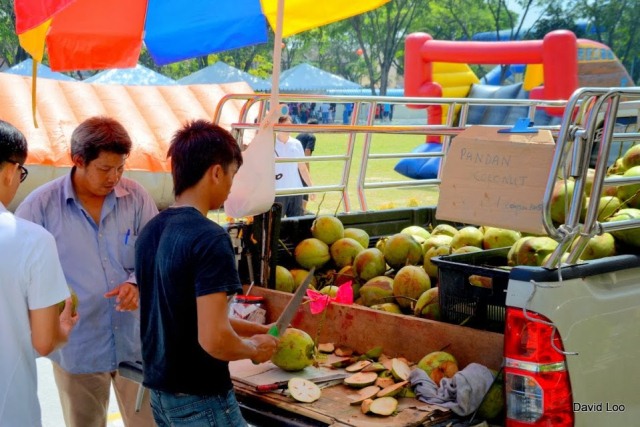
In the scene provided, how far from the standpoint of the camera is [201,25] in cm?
488

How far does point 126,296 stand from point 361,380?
1090 millimetres

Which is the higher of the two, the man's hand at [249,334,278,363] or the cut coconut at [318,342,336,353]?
the man's hand at [249,334,278,363]

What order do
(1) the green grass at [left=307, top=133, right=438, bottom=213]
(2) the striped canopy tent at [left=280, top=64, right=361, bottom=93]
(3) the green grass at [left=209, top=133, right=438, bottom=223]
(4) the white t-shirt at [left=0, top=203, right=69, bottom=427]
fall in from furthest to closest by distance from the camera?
1. (2) the striped canopy tent at [left=280, top=64, right=361, bottom=93]
2. (1) the green grass at [left=307, top=133, right=438, bottom=213]
3. (3) the green grass at [left=209, top=133, right=438, bottom=223]
4. (4) the white t-shirt at [left=0, top=203, right=69, bottom=427]

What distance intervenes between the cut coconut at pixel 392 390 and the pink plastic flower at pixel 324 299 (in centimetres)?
69

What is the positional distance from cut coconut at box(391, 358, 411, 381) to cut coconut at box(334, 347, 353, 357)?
314 mm

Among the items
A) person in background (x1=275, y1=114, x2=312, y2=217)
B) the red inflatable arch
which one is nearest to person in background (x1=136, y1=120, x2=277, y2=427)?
person in background (x1=275, y1=114, x2=312, y2=217)

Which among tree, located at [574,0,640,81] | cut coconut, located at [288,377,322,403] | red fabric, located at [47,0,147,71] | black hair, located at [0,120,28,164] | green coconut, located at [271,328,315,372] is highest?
tree, located at [574,0,640,81]

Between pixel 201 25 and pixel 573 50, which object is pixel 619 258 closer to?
pixel 201 25

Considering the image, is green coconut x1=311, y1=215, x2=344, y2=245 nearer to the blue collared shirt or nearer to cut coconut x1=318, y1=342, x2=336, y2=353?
cut coconut x1=318, y1=342, x2=336, y2=353

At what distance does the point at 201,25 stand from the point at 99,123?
1.49 m

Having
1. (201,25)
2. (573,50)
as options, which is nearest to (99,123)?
(201,25)

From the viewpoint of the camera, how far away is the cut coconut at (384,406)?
10.0 feet

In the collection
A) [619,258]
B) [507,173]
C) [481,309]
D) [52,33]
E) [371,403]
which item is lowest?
[371,403]

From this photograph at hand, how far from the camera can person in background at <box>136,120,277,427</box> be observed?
8.50ft
